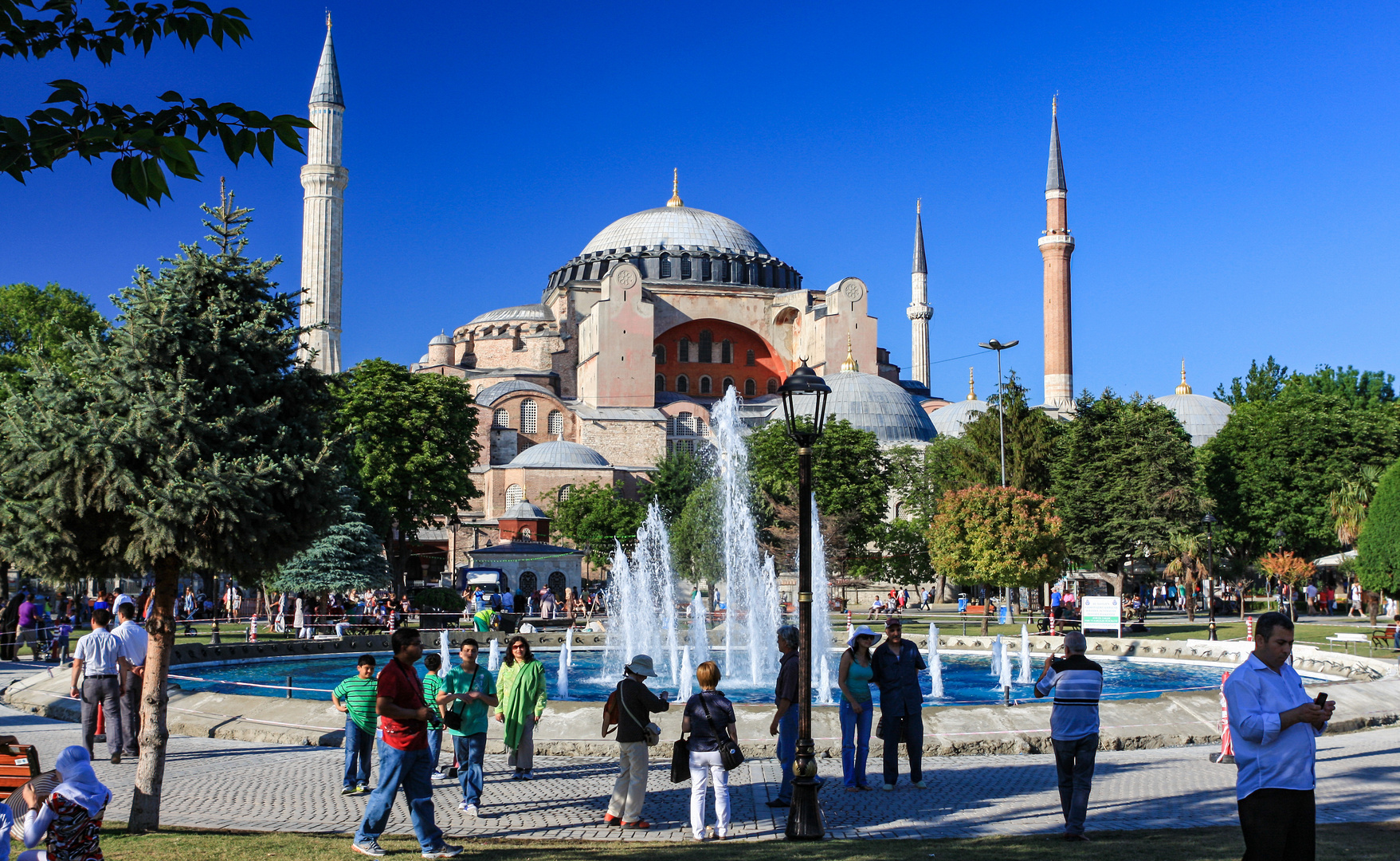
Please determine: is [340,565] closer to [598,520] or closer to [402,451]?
[402,451]

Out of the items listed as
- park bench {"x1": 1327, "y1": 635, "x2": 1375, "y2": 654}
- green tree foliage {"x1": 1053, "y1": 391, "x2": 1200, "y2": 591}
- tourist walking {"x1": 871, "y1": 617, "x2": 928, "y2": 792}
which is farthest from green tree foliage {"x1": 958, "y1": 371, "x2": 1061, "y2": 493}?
tourist walking {"x1": 871, "y1": 617, "x2": 928, "y2": 792}

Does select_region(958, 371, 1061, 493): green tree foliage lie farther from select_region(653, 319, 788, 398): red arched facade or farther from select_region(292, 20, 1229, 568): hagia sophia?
select_region(653, 319, 788, 398): red arched facade

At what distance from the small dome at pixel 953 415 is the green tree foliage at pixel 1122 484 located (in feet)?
75.5

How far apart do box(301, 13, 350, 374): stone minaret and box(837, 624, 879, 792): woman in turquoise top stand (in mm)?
40116

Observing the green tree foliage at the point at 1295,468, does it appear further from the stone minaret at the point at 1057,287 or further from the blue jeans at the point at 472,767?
the blue jeans at the point at 472,767

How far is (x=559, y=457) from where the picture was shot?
51469mm

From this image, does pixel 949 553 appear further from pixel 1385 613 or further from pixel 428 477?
pixel 428 477

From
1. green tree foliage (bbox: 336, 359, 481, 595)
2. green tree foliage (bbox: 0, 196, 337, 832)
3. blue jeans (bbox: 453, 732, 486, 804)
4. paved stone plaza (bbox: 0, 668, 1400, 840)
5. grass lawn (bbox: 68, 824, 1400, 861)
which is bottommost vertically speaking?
paved stone plaza (bbox: 0, 668, 1400, 840)

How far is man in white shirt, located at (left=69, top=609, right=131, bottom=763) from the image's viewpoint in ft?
31.2

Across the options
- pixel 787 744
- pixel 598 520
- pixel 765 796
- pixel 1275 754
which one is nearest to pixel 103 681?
pixel 765 796

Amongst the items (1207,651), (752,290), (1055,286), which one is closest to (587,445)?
(752,290)

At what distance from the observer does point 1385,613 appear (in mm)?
31609

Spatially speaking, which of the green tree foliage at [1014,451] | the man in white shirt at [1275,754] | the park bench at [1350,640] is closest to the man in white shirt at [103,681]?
the man in white shirt at [1275,754]

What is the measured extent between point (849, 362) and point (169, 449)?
55527mm
